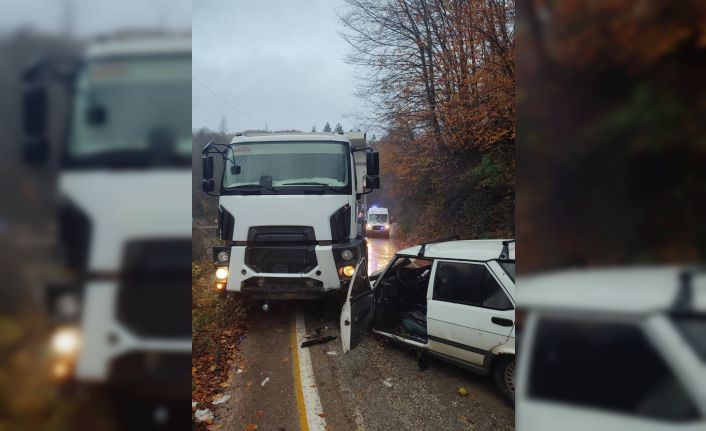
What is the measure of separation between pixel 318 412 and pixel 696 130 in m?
3.30

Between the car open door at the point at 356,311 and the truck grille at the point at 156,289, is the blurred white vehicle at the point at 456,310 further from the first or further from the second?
the truck grille at the point at 156,289

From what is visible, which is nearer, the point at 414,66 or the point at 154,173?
the point at 154,173

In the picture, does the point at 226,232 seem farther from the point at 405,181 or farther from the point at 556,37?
the point at 405,181

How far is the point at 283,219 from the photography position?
4824mm

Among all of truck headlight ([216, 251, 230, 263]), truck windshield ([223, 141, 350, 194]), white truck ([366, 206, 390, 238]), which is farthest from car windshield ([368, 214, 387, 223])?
truck headlight ([216, 251, 230, 263])

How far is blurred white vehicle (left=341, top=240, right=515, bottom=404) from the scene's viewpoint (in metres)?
3.39

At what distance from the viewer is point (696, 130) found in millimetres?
799

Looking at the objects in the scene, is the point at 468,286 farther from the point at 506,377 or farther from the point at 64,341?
the point at 64,341

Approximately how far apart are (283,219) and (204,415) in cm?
237

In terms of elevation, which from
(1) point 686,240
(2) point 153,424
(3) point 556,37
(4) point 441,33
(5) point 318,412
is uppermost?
(4) point 441,33

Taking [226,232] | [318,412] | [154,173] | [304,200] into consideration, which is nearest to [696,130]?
[154,173]

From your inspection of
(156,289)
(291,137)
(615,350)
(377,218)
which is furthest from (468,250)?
(377,218)

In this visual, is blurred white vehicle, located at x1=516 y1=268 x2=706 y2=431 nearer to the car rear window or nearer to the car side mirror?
the car rear window

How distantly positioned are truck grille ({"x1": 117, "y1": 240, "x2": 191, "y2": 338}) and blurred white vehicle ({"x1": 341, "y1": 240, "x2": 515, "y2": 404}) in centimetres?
296
